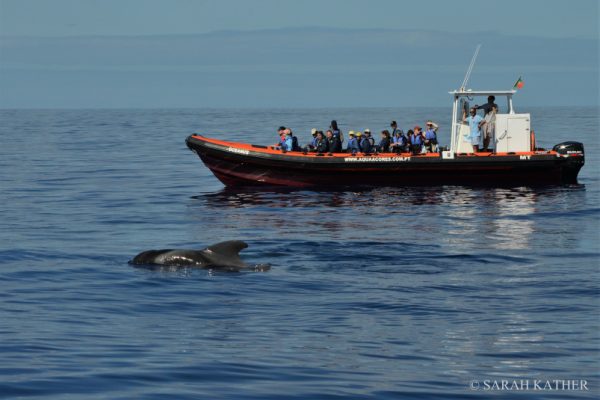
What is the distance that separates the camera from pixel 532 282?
63.5 ft

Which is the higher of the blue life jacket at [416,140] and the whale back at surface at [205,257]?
the blue life jacket at [416,140]

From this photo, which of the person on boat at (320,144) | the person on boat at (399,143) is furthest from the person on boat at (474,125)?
the person on boat at (320,144)

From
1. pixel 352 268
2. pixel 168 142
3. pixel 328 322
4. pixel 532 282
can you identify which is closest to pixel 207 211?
pixel 352 268

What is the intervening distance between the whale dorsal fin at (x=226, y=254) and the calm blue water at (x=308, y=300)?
57 centimetres

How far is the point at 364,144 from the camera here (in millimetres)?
36281

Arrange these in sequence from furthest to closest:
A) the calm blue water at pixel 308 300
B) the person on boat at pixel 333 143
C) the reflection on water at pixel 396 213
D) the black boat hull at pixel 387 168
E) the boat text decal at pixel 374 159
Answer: the person on boat at pixel 333 143, the black boat hull at pixel 387 168, the boat text decal at pixel 374 159, the reflection on water at pixel 396 213, the calm blue water at pixel 308 300

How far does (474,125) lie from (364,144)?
12.2ft

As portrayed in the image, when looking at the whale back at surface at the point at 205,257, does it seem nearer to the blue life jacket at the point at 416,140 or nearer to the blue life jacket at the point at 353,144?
the blue life jacket at the point at 353,144

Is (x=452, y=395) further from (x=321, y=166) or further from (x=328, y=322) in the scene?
(x=321, y=166)

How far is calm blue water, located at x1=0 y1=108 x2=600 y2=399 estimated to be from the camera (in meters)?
12.7

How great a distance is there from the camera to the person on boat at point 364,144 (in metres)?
36.2

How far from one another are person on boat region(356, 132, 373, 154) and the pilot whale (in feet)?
53.8

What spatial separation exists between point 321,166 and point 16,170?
19.0 meters

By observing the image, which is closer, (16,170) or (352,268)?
(352,268)
